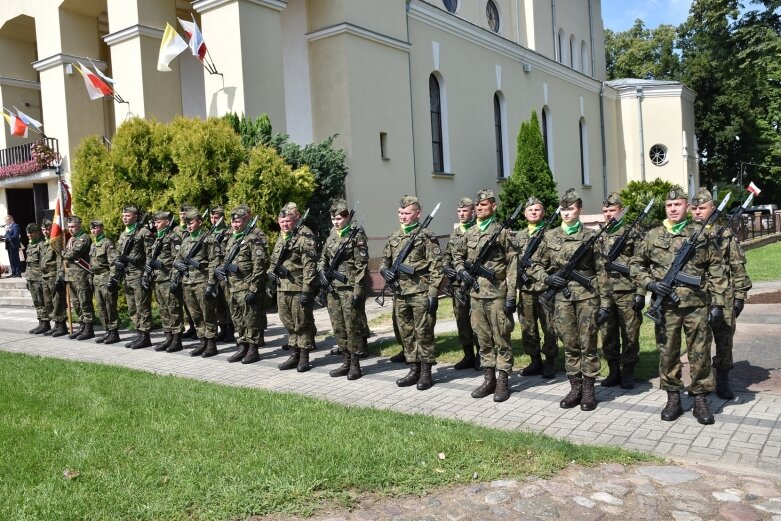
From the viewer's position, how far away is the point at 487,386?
262 inches

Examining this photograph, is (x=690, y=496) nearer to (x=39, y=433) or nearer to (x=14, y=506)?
(x=14, y=506)

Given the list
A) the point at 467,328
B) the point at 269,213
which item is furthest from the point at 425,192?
the point at 467,328

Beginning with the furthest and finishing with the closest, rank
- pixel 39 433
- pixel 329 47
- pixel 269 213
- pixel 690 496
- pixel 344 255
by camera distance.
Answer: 1. pixel 329 47
2. pixel 269 213
3. pixel 344 255
4. pixel 39 433
5. pixel 690 496

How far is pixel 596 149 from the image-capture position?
32.2 metres

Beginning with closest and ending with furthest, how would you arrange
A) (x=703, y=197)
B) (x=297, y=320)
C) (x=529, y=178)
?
1. (x=703, y=197)
2. (x=297, y=320)
3. (x=529, y=178)

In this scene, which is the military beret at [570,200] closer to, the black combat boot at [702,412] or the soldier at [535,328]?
the soldier at [535,328]

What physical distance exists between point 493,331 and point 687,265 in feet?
6.17

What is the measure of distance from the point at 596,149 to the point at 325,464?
3016cm

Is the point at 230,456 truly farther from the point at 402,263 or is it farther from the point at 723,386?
the point at 723,386

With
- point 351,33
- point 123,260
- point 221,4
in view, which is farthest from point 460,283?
point 351,33

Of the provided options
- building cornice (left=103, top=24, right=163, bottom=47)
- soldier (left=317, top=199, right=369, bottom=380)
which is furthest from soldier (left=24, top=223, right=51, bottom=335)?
soldier (left=317, top=199, right=369, bottom=380)

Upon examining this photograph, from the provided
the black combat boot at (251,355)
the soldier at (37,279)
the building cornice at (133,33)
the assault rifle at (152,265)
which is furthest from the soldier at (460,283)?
the building cornice at (133,33)

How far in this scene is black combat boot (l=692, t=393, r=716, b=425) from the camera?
5.45 metres

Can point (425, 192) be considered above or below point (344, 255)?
above
